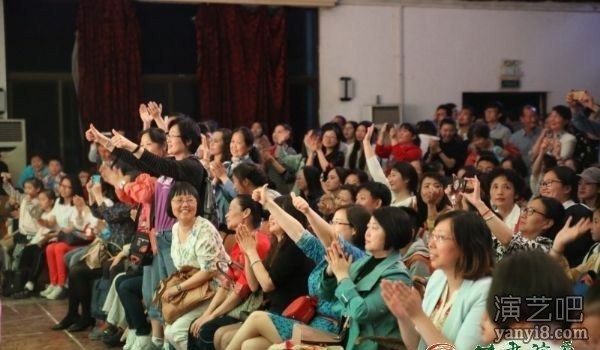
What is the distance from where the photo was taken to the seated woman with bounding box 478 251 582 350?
2137mm

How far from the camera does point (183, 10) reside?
9.20 m

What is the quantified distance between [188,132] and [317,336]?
5.09ft

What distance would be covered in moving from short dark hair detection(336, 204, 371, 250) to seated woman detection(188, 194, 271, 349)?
1.77 ft

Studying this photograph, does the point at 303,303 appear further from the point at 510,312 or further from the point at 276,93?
the point at 276,93

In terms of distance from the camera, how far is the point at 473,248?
8.98 feet

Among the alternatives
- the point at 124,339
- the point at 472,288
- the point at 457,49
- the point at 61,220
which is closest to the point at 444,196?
the point at 472,288

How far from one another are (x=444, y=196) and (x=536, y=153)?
1986mm

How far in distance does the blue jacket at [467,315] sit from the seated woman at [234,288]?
57.0 inches

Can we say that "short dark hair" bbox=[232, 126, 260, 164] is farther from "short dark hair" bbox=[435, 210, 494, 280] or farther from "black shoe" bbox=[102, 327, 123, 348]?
"short dark hair" bbox=[435, 210, 494, 280]

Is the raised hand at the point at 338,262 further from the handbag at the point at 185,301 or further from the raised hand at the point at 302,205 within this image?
the handbag at the point at 185,301

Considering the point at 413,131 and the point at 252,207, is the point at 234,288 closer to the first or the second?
the point at 252,207

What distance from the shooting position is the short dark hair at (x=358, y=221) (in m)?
3.65

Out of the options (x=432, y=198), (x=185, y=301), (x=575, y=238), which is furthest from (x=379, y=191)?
(x=575, y=238)

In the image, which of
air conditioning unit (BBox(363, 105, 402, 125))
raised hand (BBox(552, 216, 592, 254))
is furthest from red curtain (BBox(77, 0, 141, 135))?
raised hand (BBox(552, 216, 592, 254))
